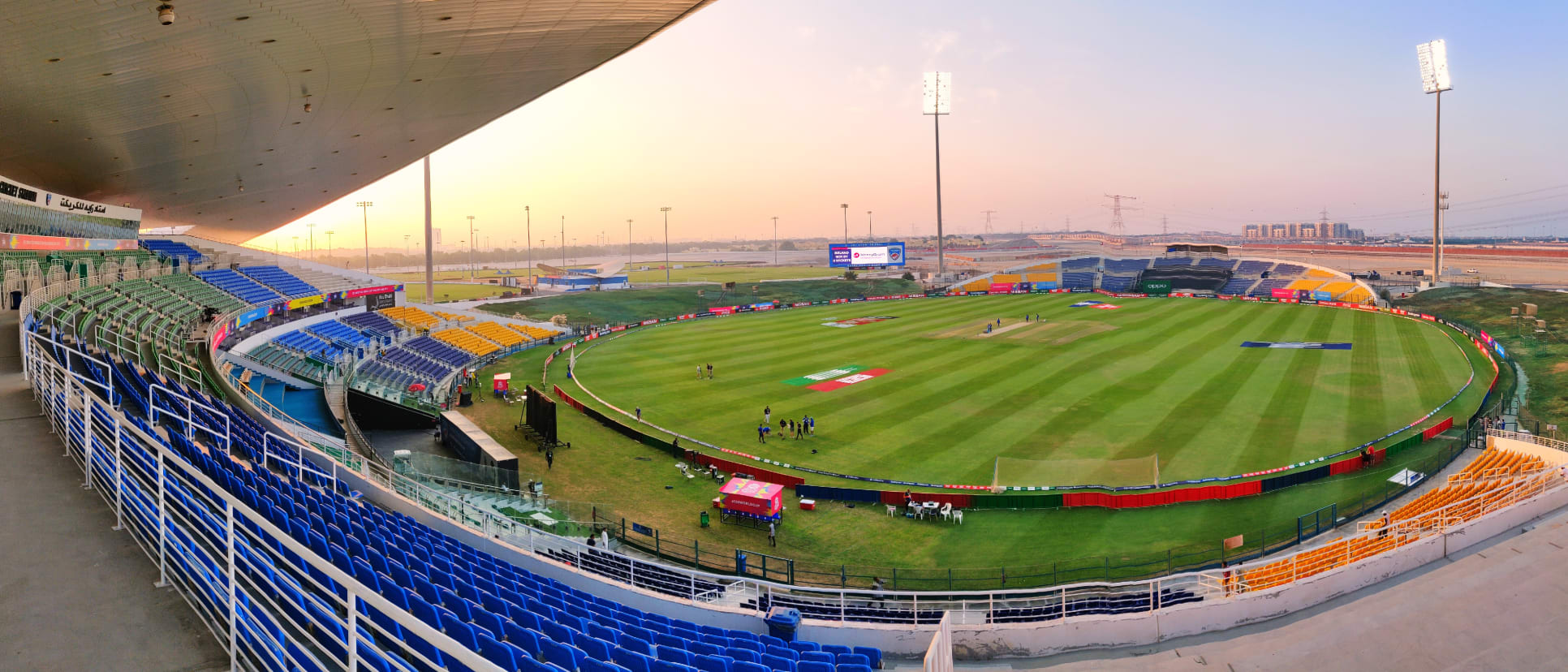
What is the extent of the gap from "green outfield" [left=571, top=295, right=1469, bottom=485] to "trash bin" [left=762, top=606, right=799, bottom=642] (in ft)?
54.4

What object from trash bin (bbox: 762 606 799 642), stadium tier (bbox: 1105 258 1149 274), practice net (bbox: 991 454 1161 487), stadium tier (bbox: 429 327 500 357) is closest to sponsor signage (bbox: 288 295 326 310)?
stadium tier (bbox: 429 327 500 357)

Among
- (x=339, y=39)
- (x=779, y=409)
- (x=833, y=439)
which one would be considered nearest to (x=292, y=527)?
(x=339, y=39)

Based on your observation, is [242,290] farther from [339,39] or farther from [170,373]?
[339,39]

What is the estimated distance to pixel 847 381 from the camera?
44500 millimetres

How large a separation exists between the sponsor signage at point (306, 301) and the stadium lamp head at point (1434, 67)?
9384 centimetres

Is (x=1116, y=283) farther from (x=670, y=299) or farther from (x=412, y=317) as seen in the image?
(x=412, y=317)

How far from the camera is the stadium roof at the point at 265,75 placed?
14594 millimetres

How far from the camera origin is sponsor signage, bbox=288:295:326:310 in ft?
153

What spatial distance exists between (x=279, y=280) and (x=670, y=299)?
172ft

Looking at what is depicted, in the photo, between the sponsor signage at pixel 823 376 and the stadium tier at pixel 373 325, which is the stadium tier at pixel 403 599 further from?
the stadium tier at pixel 373 325

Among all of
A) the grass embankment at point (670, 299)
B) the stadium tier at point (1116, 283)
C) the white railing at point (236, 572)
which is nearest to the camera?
the white railing at point (236, 572)

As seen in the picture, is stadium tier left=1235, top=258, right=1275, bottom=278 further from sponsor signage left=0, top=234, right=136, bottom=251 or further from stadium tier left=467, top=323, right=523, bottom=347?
sponsor signage left=0, top=234, right=136, bottom=251

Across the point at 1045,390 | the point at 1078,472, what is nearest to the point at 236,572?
the point at 1078,472

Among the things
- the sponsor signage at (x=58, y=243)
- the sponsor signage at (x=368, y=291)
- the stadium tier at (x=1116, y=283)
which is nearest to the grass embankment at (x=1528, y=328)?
the stadium tier at (x=1116, y=283)
